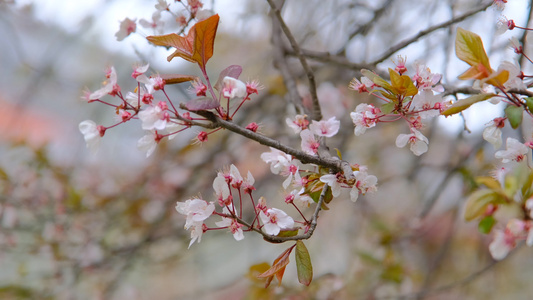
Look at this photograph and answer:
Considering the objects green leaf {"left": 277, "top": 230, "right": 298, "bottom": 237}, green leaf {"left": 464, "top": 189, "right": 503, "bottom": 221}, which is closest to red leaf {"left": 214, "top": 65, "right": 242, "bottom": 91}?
green leaf {"left": 277, "top": 230, "right": 298, "bottom": 237}

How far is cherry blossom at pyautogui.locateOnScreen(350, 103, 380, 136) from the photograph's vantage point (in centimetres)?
68

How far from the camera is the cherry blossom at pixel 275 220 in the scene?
0.64 meters

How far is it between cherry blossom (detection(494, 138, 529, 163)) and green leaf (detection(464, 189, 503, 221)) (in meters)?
0.16

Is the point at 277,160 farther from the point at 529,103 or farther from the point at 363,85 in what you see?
the point at 529,103

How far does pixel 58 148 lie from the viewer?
3.47 metres

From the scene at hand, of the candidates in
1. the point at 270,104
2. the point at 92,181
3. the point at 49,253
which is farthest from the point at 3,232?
the point at 270,104

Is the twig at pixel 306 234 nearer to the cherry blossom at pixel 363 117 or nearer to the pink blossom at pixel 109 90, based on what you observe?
the cherry blossom at pixel 363 117

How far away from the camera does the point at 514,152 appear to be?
654 millimetres

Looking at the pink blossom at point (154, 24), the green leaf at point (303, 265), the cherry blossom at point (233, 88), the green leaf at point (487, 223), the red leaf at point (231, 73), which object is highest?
the pink blossom at point (154, 24)

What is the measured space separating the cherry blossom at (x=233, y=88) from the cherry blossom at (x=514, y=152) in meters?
0.39

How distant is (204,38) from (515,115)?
428mm

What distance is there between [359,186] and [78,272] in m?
1.44

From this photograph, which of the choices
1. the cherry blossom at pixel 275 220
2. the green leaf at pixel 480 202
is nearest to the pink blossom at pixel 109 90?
the cherry blossom at pixel 275 220

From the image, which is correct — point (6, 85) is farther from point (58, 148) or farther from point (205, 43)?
point (205, 43)
